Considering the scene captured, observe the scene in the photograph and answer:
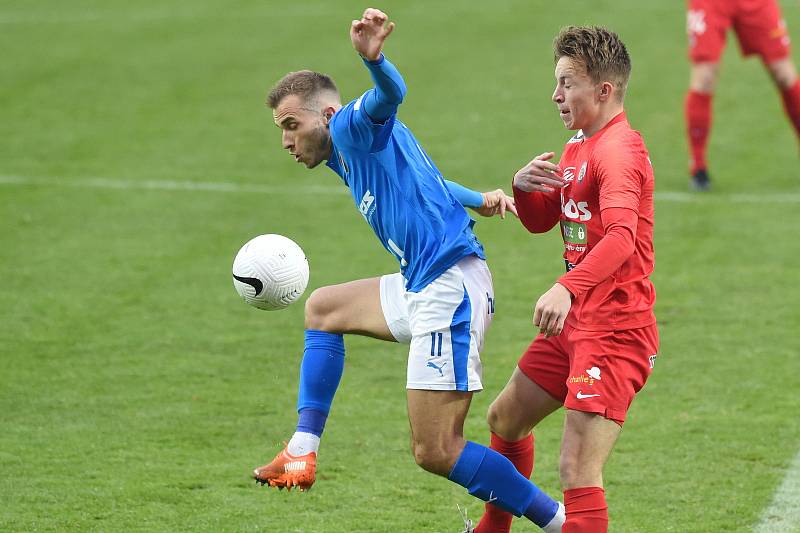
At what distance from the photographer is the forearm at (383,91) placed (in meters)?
4.60

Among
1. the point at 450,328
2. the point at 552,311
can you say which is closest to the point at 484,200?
the point at 450,328

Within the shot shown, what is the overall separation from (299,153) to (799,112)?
24.8 feet

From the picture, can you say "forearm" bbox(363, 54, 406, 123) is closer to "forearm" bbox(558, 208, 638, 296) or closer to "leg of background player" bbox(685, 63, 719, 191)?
"forearm" bbox(558, 208, 638, 296)

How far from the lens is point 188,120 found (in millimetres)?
13773

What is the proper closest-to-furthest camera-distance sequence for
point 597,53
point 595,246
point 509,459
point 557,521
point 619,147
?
point 595,246 → point 619,147 → point 597,53 → point 557,521 → point 509,459

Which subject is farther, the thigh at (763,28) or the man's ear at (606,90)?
the thigh at (763,28)

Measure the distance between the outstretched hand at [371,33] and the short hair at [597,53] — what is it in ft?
2.20

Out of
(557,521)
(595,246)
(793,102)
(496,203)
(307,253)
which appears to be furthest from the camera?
(793,102)

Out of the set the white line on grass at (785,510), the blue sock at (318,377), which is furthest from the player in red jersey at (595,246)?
the white line on grass at (785,510)

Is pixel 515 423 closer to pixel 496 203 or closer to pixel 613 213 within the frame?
pixel 496 203

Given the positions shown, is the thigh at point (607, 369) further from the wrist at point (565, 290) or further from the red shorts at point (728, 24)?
the red shorts at point (728, 24)

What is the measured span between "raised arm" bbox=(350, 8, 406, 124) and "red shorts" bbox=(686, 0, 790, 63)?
7333 mm

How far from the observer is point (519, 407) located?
519 cm

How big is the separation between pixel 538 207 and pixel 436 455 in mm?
1011
